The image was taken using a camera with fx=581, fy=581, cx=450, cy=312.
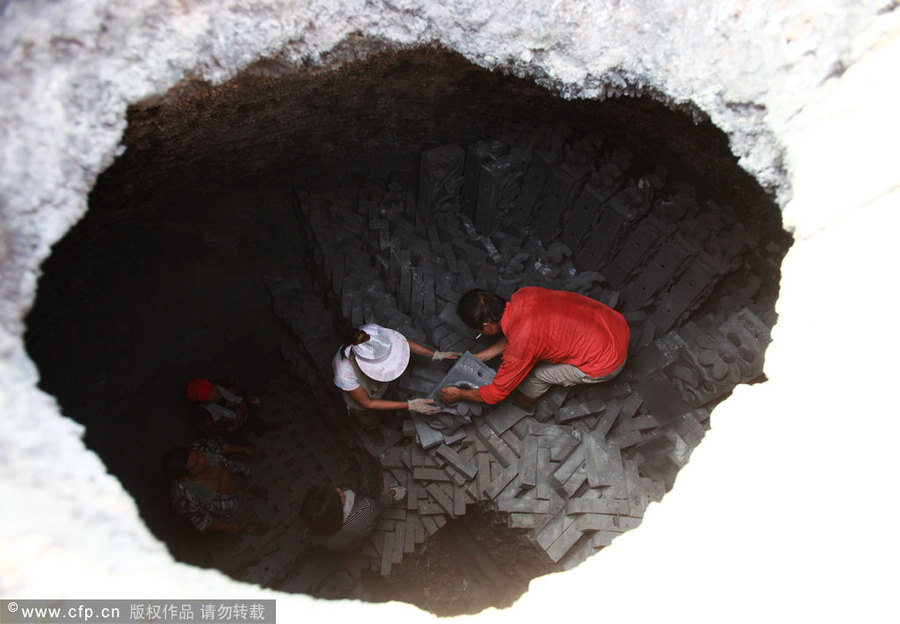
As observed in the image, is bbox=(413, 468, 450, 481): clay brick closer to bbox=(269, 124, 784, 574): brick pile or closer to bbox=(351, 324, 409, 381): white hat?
bbox=(269, 124, 784, 574): brick pile

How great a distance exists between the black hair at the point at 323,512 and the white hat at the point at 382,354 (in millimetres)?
861

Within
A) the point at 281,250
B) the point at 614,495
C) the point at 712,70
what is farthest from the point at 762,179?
the point at 281,250

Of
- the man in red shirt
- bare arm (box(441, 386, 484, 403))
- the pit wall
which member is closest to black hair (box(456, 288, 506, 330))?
the man in red shirt

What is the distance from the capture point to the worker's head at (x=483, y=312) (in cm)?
402

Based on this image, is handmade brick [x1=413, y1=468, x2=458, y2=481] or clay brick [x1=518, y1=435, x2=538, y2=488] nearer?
clay brick [x1=518, y1=435, x2=538, y2=488]

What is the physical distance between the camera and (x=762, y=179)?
2711 mm

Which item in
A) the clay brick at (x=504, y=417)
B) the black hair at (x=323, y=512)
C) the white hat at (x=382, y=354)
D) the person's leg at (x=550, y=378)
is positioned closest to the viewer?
the black hair at (x=323, y=512)

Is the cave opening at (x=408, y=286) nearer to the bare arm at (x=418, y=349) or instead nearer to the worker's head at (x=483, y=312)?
the bare arm at (x=418, y=349)

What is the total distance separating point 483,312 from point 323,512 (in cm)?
171

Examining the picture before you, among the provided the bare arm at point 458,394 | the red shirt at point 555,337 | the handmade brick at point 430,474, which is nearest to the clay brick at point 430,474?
the handmade brick at point 430,474

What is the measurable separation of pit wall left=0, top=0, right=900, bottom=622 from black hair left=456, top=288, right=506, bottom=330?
169 centimetres

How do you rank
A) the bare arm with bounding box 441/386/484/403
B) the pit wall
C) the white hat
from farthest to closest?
the bare arm with bounding box 441/386/484/403 < the white hat < the pit wall

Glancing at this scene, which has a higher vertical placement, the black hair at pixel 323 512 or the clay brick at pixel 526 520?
the clay brick at pixel 526 520

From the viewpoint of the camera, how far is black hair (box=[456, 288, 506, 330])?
402 cm
